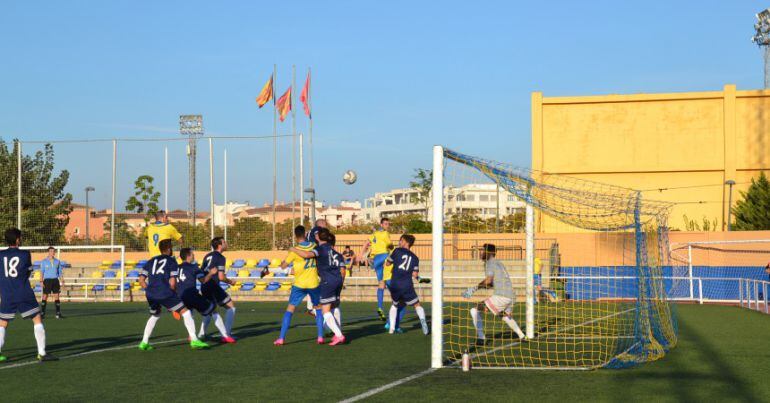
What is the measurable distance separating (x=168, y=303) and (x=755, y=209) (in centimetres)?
3494

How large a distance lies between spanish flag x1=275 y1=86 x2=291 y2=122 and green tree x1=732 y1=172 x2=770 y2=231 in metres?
22.0

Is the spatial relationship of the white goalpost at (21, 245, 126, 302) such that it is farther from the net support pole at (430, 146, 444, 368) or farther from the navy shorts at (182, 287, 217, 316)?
the net support pole at (430, 146, 444, 368)

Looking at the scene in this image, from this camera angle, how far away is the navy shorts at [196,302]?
13.5 meters

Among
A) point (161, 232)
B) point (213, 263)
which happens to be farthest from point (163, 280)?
point (161, 232)

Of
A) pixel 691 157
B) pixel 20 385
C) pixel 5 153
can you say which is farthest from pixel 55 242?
pixel 691 157

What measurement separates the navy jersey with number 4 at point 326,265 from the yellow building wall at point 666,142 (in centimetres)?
3430

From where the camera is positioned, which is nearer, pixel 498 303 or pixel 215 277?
pixel 498 303

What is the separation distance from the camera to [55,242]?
3338cm

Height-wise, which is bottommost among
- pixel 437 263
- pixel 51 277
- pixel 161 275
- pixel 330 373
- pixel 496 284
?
pixel 330 373

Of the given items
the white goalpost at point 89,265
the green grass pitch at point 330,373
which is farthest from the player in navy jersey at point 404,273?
the white goalpost at point 89,265

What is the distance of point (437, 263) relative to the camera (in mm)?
10711

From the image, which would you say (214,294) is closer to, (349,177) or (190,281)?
(190,281)

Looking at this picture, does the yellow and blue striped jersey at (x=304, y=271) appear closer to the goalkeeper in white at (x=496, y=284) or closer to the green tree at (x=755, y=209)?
the goalkeeper in white at (x=496, y=284)

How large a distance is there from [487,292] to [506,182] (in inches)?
624
